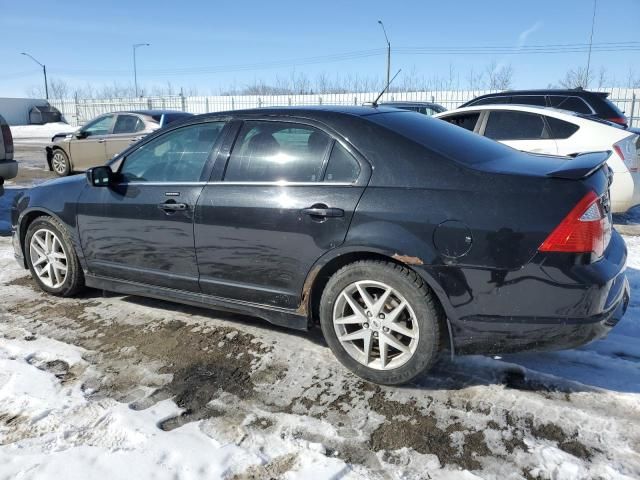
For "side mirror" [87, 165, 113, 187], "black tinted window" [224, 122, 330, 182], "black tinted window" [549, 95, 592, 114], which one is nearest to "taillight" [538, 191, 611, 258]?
"black tinted window" [224, 122, 330, 182]

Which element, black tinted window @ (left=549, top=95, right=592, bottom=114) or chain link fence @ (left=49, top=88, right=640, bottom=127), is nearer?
black tinted window @ (left=549, top=95, right=592, bottom=114)

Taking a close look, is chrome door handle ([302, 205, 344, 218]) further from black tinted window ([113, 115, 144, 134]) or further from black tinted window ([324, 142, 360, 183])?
black tinted window ([113, 115, 144, 134])

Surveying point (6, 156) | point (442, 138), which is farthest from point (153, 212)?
point (6, 156)

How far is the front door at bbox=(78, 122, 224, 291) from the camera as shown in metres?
3.58

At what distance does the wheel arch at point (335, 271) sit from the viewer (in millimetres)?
2719

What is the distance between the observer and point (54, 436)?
2.52 m

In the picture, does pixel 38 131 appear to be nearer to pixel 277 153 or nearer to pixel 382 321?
pixel 277 153

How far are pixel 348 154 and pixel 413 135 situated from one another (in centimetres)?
41

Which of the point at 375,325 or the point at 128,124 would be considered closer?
the point at 375,325

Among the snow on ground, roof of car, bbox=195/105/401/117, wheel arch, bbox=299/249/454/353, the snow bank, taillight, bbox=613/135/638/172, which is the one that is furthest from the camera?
the snow on ground

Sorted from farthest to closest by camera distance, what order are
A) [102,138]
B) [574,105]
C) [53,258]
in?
[102,138]
[574,105]
[53,258]

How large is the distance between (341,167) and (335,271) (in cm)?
63

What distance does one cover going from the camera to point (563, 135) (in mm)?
6551

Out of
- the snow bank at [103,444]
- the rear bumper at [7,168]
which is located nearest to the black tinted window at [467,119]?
the snow bank at [103,444]
